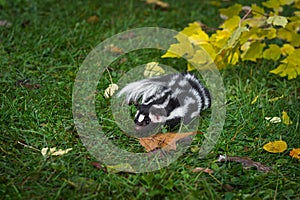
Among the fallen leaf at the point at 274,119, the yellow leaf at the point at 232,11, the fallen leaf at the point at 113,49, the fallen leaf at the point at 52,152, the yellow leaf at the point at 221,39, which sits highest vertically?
the yellow leaf at the point at 232,11

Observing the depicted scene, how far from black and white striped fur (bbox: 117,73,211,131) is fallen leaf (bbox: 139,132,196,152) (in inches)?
4.2

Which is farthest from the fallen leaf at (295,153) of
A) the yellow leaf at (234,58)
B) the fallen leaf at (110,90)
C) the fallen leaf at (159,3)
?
the fallen leaf at (159,3)

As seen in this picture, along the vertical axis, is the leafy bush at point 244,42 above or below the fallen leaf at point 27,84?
above

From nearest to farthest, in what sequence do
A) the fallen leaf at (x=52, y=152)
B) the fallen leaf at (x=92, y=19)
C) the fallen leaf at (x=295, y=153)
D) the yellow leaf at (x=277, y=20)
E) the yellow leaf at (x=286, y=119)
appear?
the fallen leaf at (x=52, y=152) → the fallen leaf at (x=295, y=153) → the yellow leaf at (x=286, y=119) → the yellow leaf at (x=277, y=20) → the fallen leaf at (x=92, y=19)

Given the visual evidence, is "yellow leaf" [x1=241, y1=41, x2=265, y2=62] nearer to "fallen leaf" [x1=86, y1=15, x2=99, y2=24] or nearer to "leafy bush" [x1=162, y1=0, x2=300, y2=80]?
"leafy bush" [x1=162, y1=0, x2=300, y2=80]

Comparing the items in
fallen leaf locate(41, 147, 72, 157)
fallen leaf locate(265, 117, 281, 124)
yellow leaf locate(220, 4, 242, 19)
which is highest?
yellow leaf locate(220, 4, 242, 19)

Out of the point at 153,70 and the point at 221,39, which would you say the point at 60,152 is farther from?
the point at 221,39

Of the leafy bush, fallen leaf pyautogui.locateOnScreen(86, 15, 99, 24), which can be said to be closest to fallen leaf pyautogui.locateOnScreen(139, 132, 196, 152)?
the leafy bush

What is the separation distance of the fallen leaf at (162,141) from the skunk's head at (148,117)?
86mm

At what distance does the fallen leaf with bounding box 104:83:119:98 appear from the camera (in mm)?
3377

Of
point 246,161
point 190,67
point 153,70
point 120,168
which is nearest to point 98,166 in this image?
point 120,168

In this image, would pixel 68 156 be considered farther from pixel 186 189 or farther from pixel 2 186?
pixel 186 189

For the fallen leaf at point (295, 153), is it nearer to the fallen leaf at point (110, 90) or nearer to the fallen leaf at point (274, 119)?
the fallen leaf at point (274, 119)

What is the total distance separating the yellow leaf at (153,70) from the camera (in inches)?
144
